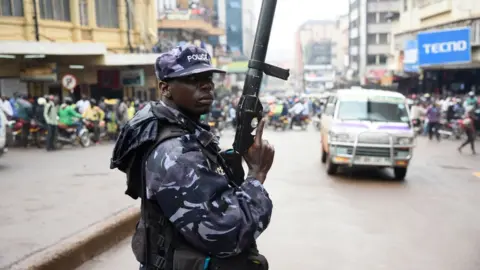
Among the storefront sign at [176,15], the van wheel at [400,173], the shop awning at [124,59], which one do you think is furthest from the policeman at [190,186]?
the storefront sign at [176,15]

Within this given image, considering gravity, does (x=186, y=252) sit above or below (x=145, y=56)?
below

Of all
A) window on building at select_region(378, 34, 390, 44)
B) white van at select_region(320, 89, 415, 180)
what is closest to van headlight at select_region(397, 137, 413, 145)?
white van at select_region(320, 89, 415, 180)

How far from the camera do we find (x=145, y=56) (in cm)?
2098

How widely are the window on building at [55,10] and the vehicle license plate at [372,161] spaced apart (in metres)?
14.2

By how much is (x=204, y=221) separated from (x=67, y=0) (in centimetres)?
2037

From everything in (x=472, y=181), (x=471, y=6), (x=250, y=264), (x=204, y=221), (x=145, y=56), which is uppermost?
(x=471, y=6)

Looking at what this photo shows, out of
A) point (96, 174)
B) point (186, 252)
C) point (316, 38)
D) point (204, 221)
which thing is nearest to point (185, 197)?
point (204, 221)

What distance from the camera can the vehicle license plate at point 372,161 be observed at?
30.6 ft

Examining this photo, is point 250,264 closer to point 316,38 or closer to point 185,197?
point 185,197

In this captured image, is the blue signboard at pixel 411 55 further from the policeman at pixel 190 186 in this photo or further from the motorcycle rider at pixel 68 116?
the policeman at pixel 190 186

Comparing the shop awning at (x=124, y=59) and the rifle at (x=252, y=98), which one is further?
the shop awning at (x=124, y=59)

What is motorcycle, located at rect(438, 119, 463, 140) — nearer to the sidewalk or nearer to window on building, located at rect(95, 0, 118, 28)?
the sidewalk

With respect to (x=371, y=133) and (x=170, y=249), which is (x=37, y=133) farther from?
(x=170, y=249)

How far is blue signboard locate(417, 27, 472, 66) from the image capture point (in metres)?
19.0
